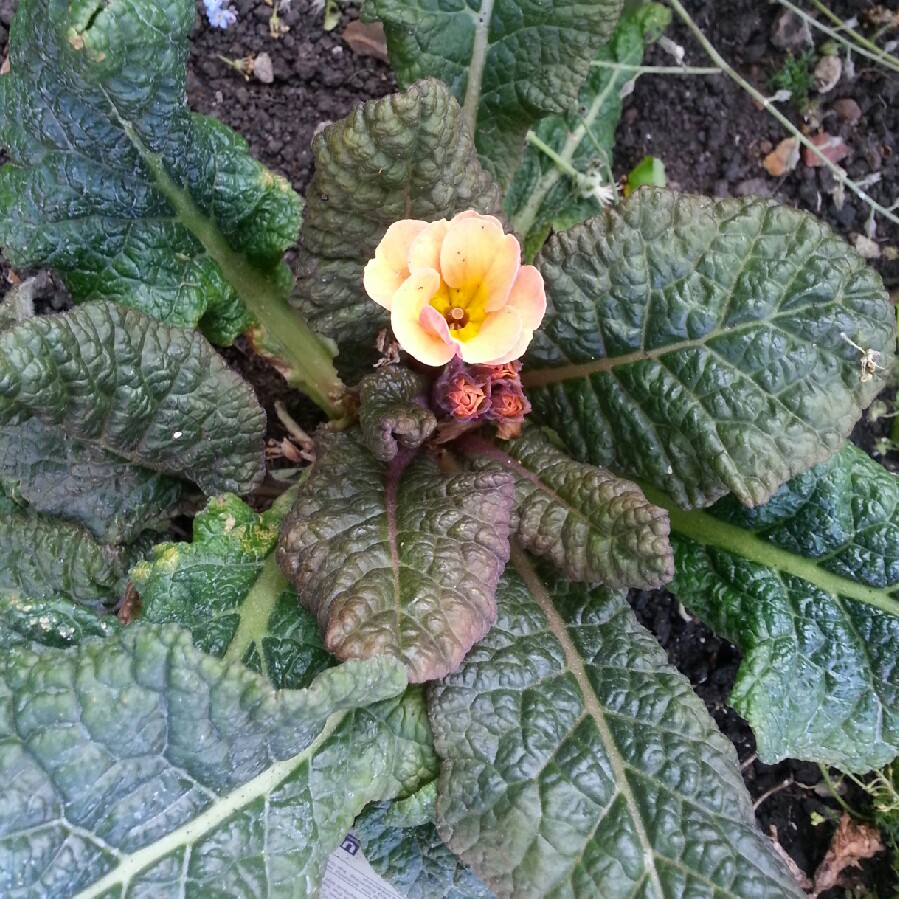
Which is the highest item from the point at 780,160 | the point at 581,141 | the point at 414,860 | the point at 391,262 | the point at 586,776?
the point at 391,262

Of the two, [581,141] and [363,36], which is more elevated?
[363,36]

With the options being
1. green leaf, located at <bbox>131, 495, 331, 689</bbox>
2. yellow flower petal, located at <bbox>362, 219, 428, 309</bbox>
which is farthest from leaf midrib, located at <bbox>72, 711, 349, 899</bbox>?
yellow flower petal, located at <bbox>362, 219, 428, 309</bbox>

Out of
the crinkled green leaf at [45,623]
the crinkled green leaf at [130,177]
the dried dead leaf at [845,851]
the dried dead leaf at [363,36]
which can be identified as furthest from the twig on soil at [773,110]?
the crinkled green leaf at [45,623]

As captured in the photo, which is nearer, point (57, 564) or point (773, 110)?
point (57, 564)

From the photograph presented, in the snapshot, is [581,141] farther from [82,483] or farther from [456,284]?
[82,483]

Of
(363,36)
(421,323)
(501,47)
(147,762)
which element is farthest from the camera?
(363,36)

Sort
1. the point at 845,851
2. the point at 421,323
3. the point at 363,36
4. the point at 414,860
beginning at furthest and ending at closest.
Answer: the point at 363,36
the point at 845,851
the point at 414,860
the point at 421,323

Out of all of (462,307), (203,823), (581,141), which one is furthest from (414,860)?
(581,141)
